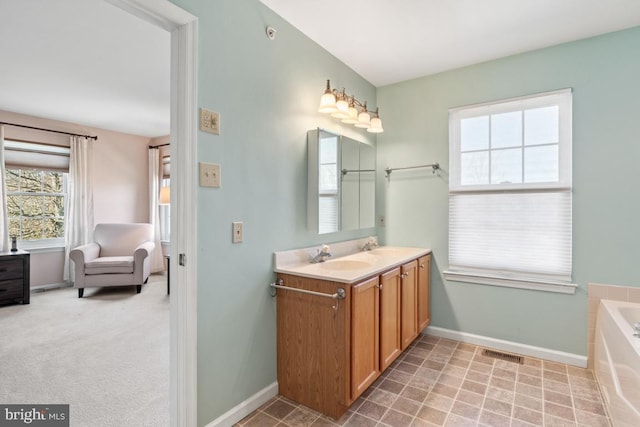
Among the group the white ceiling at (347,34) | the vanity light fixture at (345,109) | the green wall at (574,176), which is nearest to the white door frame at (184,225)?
the white ceiling at (347,34)

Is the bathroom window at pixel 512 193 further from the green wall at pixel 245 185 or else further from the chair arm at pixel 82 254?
the chair arm at pixel 82 254

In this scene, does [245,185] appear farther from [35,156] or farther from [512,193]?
[35,156]

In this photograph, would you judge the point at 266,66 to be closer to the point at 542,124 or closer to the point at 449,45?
the point at 449,45

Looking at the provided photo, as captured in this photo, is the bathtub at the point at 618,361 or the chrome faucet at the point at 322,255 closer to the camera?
the bathtub at the point at 618,361

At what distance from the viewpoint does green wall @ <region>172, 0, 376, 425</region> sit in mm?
1682

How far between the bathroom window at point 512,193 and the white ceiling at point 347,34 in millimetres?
505

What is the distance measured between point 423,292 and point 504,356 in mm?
793

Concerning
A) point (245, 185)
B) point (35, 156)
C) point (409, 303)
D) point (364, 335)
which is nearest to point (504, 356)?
point (409, 303)

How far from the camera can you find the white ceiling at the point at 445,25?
2023 millimetres

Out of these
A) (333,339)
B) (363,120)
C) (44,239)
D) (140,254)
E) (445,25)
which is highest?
(445,25)

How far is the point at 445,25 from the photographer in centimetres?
224

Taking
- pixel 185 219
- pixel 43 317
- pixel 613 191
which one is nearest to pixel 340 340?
pixel 185 219

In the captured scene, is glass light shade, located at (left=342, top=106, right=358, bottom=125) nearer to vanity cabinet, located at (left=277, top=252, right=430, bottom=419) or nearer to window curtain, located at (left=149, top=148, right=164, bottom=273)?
vanity cabinet, located at (left=277, top=252, right=430, bottom=419)

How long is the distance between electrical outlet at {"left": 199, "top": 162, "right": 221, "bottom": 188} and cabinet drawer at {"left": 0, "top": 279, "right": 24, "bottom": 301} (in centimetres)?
406
